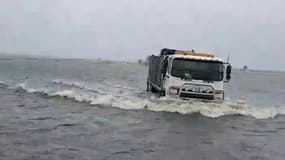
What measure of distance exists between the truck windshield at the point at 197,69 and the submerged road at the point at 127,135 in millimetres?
1799

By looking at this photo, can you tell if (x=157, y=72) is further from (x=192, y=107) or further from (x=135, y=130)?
(x=135, y=130)

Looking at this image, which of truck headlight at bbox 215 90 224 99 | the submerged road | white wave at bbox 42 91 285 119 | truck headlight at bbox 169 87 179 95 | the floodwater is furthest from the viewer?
truck headlight at bbox 215 90 224 99

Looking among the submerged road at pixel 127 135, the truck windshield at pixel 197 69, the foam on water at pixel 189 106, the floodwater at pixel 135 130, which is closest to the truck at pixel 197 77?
the truck windshield at pixel 197 69

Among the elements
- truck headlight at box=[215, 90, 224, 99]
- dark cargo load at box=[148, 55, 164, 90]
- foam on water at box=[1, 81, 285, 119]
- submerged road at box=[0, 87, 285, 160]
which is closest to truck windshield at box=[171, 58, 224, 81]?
truck headlight at box=[215, 90, 224, 99]

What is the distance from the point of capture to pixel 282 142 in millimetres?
16875

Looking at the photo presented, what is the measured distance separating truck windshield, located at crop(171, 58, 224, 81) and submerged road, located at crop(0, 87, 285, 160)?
1799mm

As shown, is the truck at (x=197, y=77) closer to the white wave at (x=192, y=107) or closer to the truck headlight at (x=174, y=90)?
the truck headlight at (x=174, y=90)

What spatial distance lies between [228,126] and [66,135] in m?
6.84

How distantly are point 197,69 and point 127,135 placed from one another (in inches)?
276

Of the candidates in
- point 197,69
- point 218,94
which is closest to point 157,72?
point 197,69

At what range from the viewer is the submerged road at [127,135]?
13.0 meters

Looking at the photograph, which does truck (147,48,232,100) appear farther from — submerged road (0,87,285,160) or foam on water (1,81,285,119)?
submerged road (0,87,285,160)

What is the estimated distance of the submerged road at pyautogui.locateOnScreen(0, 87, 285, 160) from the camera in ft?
42.5

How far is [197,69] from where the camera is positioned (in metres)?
22.1
